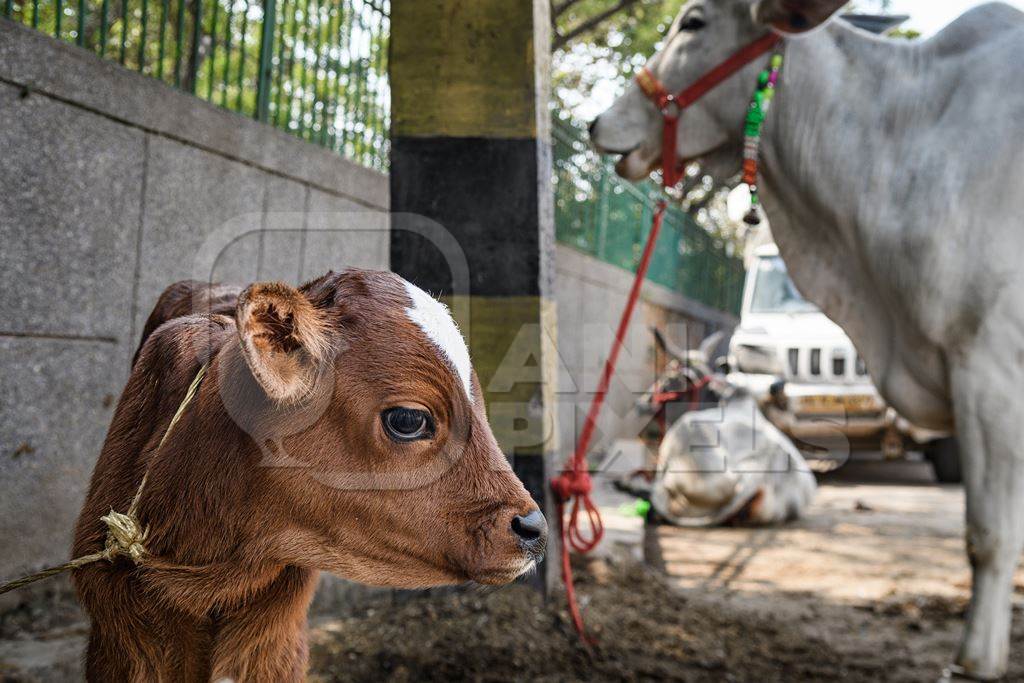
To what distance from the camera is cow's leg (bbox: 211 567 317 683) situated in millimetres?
1521

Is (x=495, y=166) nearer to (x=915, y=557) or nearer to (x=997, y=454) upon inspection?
(x=997, y=454)

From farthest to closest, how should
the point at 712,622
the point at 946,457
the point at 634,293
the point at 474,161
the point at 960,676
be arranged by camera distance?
the point at 946,457 → the point at 712,622 → the point at 634,293 → the point at 474,161 → the point at 960,676

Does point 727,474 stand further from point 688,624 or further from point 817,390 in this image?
point 817,390

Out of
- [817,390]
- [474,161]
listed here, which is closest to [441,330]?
[474,161]

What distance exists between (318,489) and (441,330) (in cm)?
32

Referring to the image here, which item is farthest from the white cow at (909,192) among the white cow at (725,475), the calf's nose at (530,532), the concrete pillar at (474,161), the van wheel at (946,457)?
the van wheel at (946,457)

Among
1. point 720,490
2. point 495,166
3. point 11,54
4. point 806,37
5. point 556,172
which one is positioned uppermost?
point 556,172

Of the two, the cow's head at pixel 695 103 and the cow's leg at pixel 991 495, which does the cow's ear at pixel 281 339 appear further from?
the cow's head at pixel 695 103

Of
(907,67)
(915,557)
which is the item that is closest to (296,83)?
(907,67)

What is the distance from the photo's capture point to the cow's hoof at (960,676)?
9.29 feet

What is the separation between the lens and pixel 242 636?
1.53m

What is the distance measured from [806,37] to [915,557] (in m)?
3.63

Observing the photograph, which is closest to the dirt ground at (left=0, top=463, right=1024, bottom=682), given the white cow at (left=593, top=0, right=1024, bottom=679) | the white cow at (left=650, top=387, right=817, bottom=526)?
the white cow at (left=650, top=387, right=817, bottom=526)

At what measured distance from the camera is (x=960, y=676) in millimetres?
2867
